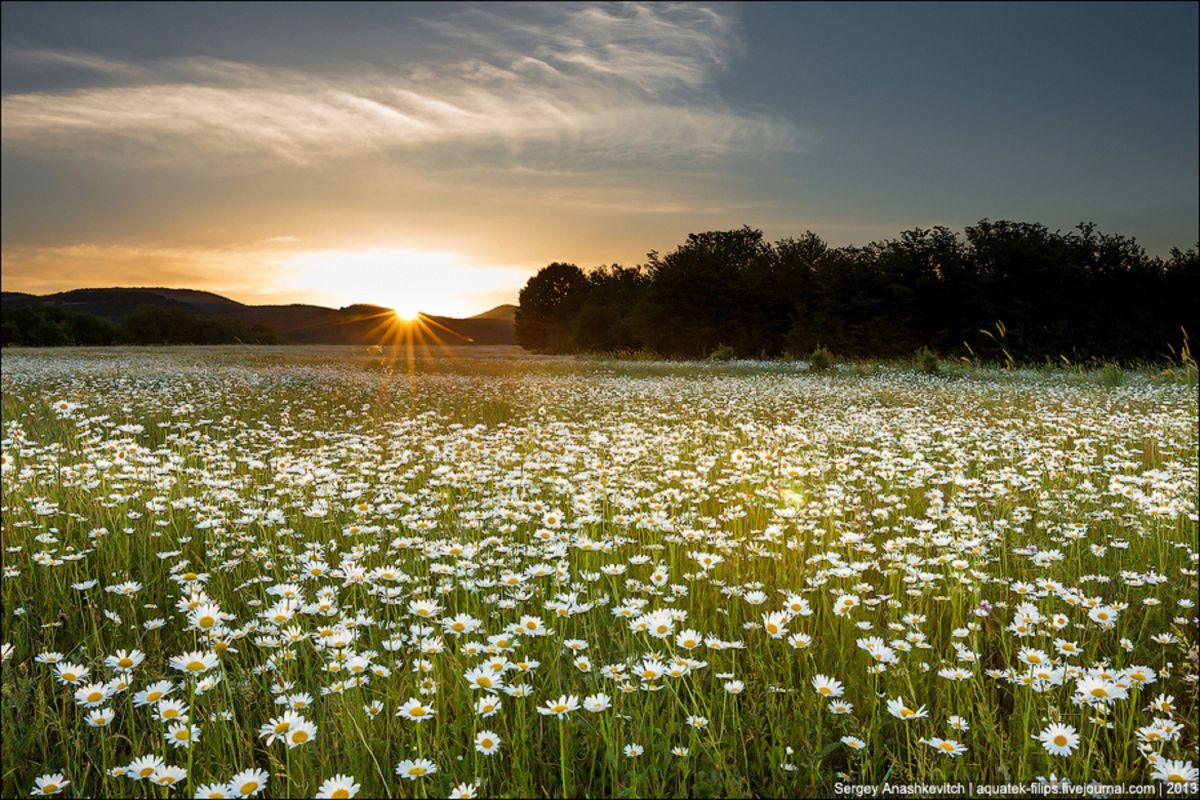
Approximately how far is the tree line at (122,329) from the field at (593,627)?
231 feet

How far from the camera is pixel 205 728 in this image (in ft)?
9.37

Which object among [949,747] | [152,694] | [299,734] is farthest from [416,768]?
[949,747]

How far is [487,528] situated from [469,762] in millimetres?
2855

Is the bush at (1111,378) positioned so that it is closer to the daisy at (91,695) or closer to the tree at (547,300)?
the daisy at (91,695)

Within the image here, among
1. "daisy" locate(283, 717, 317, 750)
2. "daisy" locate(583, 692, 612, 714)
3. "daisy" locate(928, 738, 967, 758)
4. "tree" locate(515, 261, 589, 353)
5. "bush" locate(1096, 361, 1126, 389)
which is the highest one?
"tree" locate(515, 261, 589, 353)

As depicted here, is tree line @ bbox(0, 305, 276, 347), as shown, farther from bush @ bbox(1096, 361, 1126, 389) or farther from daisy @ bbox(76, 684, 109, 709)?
daisy @ bbox(76, 684, 109, 709)

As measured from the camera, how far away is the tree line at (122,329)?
73625mm

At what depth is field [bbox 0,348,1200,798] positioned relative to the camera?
106 inches

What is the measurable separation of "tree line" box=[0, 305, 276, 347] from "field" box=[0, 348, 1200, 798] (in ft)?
231

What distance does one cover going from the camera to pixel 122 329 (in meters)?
77.7

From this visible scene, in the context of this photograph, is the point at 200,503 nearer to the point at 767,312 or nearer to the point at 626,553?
A: the point at 626,553

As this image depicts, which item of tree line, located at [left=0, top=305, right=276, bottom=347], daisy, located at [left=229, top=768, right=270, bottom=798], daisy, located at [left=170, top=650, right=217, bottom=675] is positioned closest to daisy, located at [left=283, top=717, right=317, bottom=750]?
daisy, located at [left=229, top=768, right=270, bottom=798]

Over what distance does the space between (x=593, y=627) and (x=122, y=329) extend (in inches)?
3577

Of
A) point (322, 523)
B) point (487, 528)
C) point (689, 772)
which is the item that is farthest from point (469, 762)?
point (322, 523)
